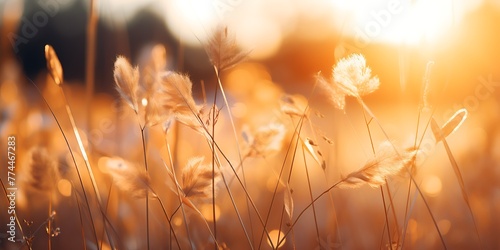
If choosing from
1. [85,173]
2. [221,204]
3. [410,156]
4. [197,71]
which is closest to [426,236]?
[221,204]

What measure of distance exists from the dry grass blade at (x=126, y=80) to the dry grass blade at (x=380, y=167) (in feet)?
1.09

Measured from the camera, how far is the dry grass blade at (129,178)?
0.91 meters

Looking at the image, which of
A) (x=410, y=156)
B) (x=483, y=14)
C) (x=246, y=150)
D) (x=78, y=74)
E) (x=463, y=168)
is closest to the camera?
(x=410, y=156)

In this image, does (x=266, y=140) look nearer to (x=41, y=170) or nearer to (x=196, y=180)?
(x=196, y=180)

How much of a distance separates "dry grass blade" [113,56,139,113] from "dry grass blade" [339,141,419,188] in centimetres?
33

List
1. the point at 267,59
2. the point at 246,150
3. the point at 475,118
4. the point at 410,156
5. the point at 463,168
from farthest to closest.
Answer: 1. the point at 267,59
2. the point at 475,118
3. the point at 463,168
4. the point at 246,150
5. the point at 410,156

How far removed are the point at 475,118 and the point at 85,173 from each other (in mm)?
1697

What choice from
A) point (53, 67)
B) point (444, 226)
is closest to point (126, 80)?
point (53, 67)

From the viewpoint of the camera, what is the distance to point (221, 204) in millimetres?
1851

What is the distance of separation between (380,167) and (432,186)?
148cm

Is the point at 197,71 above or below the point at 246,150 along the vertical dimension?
above

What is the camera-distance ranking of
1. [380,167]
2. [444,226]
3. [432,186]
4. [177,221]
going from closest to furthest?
[380,167], [177,221], [444,226], [432,186]

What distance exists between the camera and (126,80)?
0.93 metres

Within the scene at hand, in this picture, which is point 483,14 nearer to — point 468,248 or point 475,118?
point 475,118
